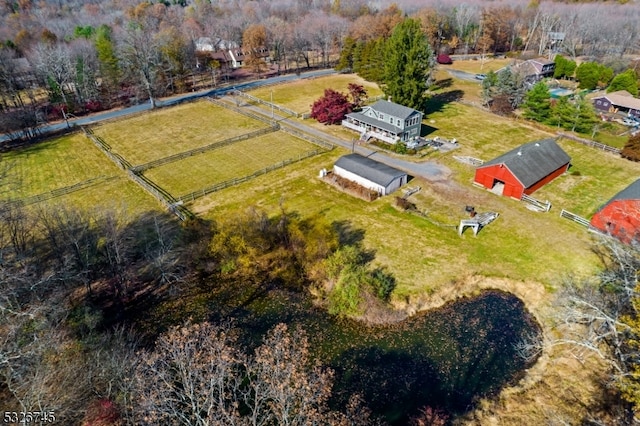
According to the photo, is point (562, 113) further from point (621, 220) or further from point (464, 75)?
point (464, 75)

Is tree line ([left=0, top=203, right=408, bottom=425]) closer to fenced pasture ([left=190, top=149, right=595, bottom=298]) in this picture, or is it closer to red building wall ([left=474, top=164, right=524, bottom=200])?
fenced pasture ([left=190, top=149, right=595, bottom=298])

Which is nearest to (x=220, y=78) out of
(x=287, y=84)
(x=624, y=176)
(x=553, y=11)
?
(x=287, y=84)

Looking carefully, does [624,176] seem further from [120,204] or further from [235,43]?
[235,43]

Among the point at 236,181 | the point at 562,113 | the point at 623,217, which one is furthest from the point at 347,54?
the point at 623,217

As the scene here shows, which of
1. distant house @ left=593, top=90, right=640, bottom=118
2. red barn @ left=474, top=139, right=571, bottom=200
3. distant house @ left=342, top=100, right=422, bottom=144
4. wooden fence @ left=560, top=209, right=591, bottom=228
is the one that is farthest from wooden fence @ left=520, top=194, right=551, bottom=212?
distant house @ left=593, top=90, right=640, bottom=118

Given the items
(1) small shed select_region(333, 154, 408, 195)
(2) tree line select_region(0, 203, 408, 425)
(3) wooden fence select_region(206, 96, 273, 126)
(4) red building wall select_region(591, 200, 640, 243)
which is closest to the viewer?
(2) tree line select_region(0, 203, 408, 425)

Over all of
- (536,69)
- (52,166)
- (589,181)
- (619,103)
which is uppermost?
(536,69)
